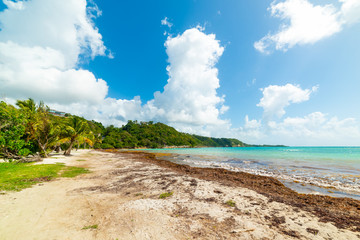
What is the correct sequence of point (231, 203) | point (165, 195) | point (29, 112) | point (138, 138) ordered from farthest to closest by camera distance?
point (138, 138) < point (29, 112) < point (165, 195) < point (231, 203)

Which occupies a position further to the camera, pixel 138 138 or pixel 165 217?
pixel 138 138

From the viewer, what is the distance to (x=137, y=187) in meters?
10.1

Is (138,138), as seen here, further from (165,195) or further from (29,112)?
(165,195)

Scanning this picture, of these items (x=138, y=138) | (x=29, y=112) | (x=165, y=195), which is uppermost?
(x=29, y=112)

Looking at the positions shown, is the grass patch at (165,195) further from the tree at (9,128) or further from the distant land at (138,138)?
the distant land at (138,138)

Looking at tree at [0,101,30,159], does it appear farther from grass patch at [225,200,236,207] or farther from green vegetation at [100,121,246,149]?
green vegetation at [100,121,246,149]

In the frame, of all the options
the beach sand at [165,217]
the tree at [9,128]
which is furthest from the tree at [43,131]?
A: the beach sand at [165,217]

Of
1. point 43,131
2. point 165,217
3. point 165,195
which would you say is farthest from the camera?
point 43,131

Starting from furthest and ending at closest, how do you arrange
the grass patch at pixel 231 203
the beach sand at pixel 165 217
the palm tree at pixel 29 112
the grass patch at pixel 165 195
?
the palm tree at pixel 29 112
the grass patch at pixel 165 195
the grass patch at pixel 231 203
the beach sand at pixel 165 217

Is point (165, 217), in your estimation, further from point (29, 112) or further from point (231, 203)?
point (29, 112)

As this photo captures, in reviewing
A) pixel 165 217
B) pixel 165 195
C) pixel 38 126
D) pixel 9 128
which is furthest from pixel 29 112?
pixel 165 217

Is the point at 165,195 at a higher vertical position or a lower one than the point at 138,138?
lower

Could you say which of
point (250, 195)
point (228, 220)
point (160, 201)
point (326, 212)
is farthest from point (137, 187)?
point (326, 212)

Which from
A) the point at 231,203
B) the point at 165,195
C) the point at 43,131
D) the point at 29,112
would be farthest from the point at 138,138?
the point at 231,203
